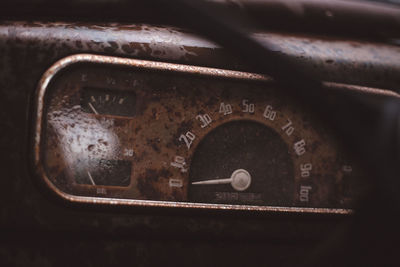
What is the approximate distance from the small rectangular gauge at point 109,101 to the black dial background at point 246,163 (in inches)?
6.1

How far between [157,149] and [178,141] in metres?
0.04

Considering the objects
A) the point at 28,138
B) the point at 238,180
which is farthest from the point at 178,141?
the point at 28,138

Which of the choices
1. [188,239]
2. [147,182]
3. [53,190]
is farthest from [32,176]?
[188,239]

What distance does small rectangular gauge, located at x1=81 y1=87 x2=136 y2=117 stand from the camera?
79 centimetres

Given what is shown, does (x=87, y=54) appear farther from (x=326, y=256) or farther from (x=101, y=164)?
(x=326, y=256)

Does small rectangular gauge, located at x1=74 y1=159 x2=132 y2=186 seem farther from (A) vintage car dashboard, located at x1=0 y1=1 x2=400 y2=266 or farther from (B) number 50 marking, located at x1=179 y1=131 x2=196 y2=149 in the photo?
(B) number 50 marking, located at x1=179 y1=131 x2=196 y2=149

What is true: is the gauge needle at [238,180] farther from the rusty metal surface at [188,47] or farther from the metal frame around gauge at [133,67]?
the rusty metal surface at [188,47]

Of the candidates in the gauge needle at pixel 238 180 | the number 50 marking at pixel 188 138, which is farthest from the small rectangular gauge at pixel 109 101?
the gauge needle at pixel 238 180

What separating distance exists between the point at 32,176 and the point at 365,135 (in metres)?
0.59

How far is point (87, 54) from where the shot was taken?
77 cm

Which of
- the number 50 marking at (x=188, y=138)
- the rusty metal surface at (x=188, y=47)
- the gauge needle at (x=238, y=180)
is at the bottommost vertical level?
the gauge needle at (x=238, y=180)

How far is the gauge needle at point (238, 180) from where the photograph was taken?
2.75 feet

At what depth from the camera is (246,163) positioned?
85 centimetres

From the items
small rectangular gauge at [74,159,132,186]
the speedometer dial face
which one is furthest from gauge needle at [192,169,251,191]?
small rectangular gauge at [74,159,132,186]
